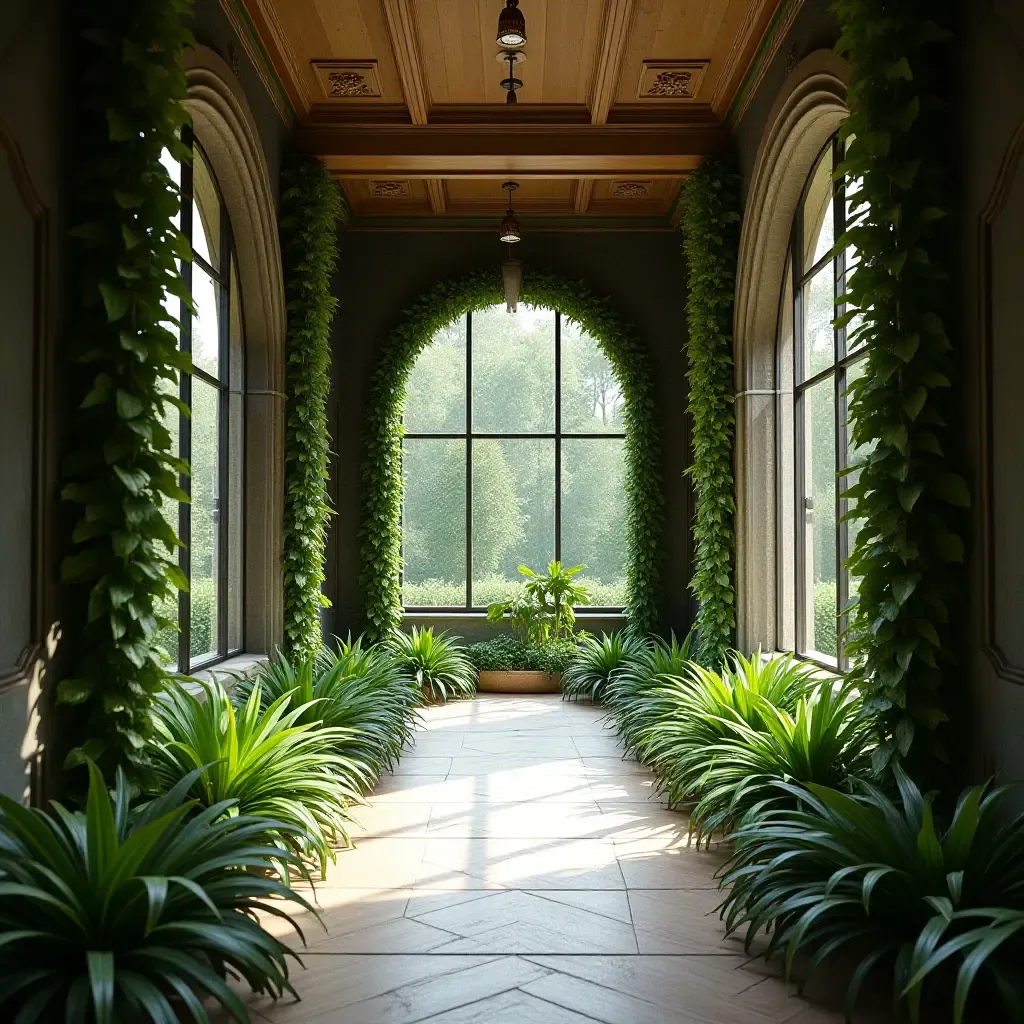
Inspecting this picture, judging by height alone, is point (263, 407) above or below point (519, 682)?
above

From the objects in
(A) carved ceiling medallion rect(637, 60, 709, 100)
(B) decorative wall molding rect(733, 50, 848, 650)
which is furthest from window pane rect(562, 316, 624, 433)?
(A) carved ceiling medallion rect(637, 60, 709, 100)

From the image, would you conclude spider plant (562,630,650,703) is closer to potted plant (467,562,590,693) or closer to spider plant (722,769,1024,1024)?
potted plant (467,562,590,693)

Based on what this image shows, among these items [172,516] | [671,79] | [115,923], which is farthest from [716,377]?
[115,923]

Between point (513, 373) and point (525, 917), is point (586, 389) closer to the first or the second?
point (513, 373)

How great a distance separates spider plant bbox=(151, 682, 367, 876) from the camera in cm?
386

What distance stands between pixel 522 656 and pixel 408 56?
558 cm

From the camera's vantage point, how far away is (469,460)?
1073cm

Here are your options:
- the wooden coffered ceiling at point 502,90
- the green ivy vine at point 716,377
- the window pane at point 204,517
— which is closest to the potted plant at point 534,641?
the green ivy vine at point 716,377

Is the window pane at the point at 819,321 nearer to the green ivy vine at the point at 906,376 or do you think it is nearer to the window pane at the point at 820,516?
the window pane at the point at 820,516

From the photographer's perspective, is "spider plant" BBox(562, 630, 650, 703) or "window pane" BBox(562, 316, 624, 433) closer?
"spider plant" BBox(562, 630, 650, 703)

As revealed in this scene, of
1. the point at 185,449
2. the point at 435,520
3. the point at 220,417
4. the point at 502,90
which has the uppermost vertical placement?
the point at 502,90

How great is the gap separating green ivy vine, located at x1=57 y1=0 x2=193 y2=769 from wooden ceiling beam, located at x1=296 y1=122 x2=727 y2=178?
3.81 metres

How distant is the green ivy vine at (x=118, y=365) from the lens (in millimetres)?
3592

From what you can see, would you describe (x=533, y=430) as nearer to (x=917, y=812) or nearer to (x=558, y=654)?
(x=558, y=654)
